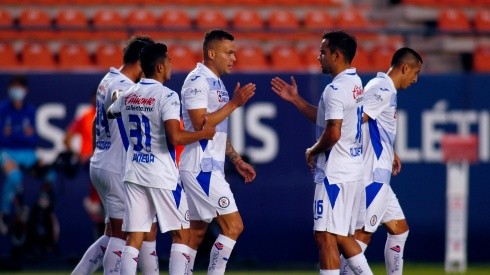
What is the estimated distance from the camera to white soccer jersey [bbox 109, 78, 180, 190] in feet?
33.7

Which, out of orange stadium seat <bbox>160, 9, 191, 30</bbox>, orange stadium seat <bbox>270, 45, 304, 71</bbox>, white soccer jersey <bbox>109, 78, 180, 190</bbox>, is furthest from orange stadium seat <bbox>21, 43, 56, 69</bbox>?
white soccer jersey <bbox>109, 78, 180, 190</bbox>

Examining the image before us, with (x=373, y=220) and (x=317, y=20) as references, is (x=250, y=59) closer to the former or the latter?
(x=317, y=20)

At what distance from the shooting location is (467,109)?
1672 centimetres

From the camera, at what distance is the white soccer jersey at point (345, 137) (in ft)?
34.3

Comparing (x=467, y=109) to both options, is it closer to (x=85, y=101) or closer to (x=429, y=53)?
(x=429, y=53)

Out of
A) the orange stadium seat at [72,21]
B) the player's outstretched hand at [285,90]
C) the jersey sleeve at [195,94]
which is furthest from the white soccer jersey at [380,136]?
the orange stadium seat at [72,21]

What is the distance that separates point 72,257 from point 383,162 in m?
6.02

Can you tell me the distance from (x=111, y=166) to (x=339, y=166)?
Answer: 2.11 meters

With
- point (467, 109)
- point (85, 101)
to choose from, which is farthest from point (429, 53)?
point (85, 101)

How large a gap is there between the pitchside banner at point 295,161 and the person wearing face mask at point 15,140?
0.20m

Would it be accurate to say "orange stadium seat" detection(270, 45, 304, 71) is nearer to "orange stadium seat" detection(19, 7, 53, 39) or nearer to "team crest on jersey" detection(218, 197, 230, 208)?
"orange stadium seat" detection(19, 7, 53, 39)

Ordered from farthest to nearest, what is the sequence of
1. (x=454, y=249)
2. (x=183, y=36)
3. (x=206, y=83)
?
(x=183, y=36), (x=454, y=249), (x=206, y=83)

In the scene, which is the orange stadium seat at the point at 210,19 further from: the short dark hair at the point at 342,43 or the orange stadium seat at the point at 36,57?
the short dark hair at the point at 342,43

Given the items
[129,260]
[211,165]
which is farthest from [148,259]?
[211,165]
